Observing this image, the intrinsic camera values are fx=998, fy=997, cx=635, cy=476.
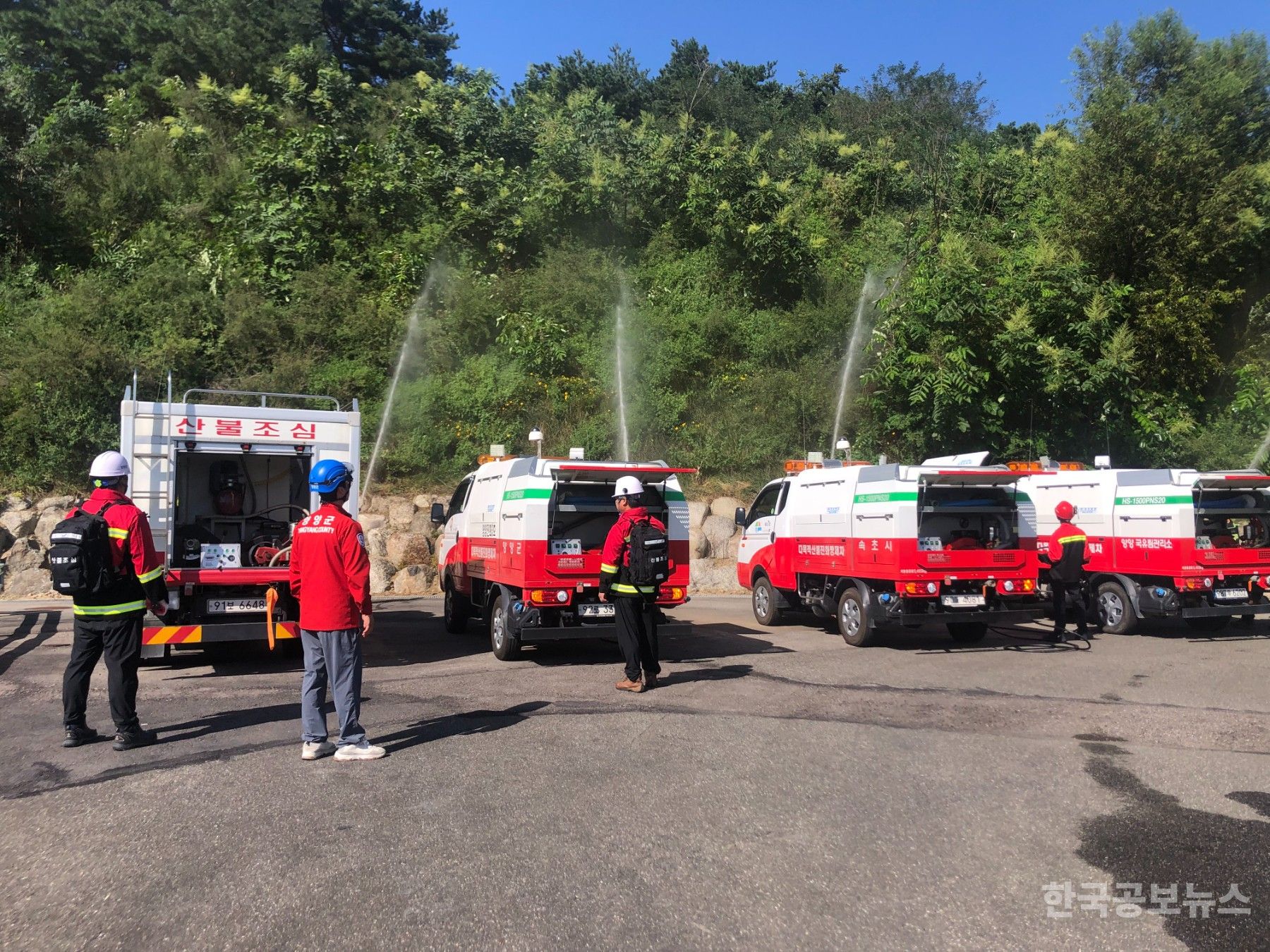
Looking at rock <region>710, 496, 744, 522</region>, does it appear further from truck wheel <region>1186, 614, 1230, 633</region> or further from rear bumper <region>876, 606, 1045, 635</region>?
rear bumper <region>876, 606, 1045, 635</region>

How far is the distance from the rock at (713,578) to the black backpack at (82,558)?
14549 millimetres

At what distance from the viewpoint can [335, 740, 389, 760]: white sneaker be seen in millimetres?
6109

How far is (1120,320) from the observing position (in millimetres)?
23766

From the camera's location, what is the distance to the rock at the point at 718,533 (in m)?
21.3

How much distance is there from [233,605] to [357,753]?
13.8 feet

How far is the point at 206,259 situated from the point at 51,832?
77.9ft

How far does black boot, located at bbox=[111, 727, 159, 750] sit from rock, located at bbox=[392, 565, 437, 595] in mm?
12712

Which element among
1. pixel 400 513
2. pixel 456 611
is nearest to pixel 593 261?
pixel 400 513

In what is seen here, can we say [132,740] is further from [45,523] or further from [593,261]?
[593,261]

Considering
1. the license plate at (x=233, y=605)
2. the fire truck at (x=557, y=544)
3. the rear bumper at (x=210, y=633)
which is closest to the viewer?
the rear bumper at (x=210, y=633)

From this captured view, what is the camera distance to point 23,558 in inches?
707

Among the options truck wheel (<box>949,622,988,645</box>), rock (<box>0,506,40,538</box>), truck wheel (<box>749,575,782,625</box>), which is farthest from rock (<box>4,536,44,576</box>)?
truck wheel (<box>949,622,988,645</box>)

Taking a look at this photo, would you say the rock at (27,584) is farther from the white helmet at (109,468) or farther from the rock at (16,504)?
the white helmet at (109,468)

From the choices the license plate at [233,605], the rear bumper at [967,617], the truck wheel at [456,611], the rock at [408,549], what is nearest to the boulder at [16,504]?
the rock at [408,549]
